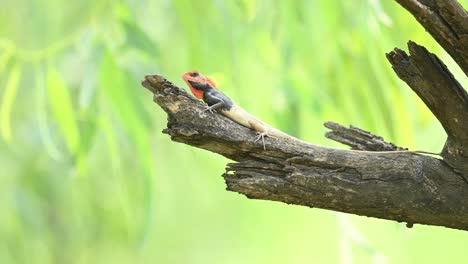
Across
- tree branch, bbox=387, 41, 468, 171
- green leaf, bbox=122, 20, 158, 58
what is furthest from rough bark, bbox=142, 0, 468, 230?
green leaf, bbox=122, 20, 158, 58

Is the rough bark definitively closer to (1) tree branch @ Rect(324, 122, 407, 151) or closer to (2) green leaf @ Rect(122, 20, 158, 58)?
(1) tree branch @ Rect(324, 122, 407, 151)

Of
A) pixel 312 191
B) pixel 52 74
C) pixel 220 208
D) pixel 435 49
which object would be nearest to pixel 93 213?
pixel 220 208

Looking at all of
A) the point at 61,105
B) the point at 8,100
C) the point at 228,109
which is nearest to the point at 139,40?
the point at 61,105

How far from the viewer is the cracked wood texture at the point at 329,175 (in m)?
0.61

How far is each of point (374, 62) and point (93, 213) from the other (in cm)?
87

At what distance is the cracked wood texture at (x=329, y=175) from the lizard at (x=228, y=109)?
1 centimetres

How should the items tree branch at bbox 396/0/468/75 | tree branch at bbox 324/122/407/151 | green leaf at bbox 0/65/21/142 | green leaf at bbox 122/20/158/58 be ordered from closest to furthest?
tree branch at bbox 396/0/468/75, tree branch at bbox 324/122/407/151, green leaf at bbox 122/20/158/58, green leaf at bbox 0/65/21/142

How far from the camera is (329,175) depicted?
61 centimetres

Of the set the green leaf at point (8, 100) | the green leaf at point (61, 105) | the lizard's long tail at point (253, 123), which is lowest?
the lizard's long tail at point (253, 123)

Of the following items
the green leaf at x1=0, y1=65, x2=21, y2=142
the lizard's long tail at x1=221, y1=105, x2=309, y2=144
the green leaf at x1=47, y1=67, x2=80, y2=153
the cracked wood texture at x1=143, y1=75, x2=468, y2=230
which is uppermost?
the green leaf at x1=0, y1=65, x2=21, y2=142

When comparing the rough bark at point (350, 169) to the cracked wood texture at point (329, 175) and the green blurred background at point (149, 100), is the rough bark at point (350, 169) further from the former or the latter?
the green blurred background at point (149, 100)

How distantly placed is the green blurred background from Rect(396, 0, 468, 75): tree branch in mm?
661

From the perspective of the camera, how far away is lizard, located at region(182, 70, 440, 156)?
639 millimetres

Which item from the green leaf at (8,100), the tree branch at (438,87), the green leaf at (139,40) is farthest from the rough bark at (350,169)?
the green leaf at (8,100)
